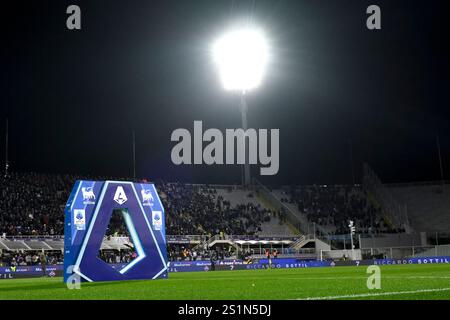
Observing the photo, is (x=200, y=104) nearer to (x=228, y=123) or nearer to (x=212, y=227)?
(x=228, y=123)

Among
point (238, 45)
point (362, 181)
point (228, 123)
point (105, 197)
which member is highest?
point (238, 45)

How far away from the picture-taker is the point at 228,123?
65.9 m

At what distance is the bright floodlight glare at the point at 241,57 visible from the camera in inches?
2089

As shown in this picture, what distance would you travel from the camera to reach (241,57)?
5297 cm

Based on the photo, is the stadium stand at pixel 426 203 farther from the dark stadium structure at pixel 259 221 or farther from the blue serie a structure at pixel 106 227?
the blue serie a structure at pixel 106 227

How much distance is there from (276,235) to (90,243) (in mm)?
42076

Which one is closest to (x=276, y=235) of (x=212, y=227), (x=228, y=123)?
(x=212, y=227)

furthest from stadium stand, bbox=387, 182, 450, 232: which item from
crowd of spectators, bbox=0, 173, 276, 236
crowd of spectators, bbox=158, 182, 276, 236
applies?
crowd of spectators, bbox=0, 173, 276, 236

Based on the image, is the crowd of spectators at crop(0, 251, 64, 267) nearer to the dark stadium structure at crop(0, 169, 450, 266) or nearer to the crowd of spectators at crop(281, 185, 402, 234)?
the dark stadium structure at crop(0, 169, 450, 266)

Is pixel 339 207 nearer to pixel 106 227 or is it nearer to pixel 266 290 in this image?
pixel 106 227

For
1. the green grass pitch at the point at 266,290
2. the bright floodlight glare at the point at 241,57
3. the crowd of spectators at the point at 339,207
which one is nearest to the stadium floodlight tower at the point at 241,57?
the bright floodlight glare at the point at 241,57

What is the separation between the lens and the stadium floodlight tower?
53.1 metres

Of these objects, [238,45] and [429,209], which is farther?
[429,209]

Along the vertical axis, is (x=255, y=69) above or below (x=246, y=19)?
below
